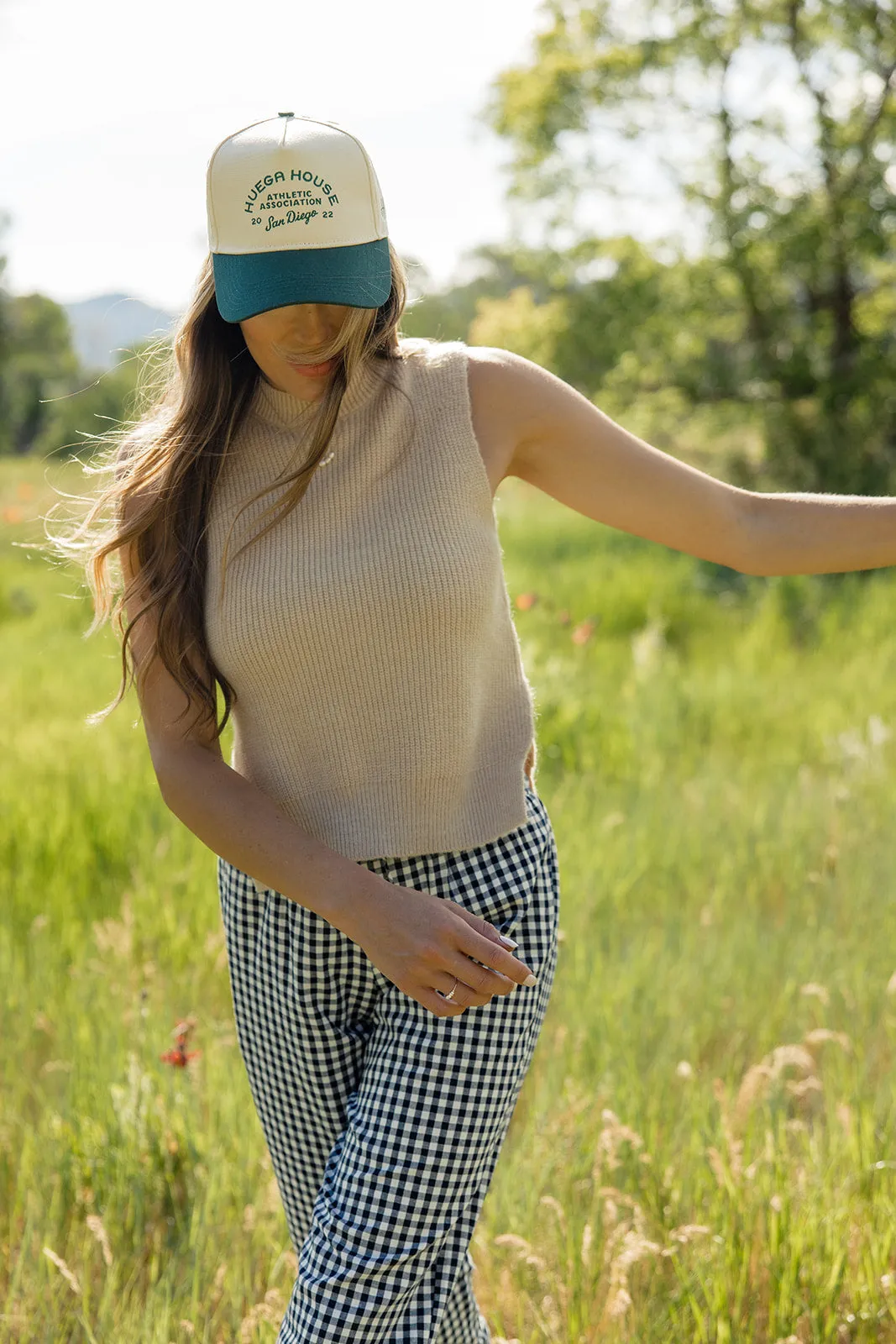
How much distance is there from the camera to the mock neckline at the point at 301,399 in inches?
65.6

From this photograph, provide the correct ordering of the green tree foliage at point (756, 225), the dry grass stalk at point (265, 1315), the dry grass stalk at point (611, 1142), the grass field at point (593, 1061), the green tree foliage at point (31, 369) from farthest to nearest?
the green tree foliage at point (31, 369)
the green tree foliage at point (756, 225)
the dry grass stalk at point (611, 1142)
the grass field at point (593, 1061)
the dry grass stalk at point (265, 1315)

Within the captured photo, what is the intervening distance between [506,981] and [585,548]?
9.91 meters

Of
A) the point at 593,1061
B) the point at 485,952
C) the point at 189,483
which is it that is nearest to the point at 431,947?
the point at 485,952

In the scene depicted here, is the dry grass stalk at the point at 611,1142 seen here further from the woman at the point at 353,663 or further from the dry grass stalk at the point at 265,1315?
the dry grass stalk at the point at 265,1315

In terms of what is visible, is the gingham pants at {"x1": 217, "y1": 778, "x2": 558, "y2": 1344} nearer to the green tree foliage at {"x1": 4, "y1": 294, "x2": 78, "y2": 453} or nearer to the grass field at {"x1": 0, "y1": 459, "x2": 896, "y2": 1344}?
the grass field at {"x1": 0, "y1": 459, "x2": 896, "y2": 1344}

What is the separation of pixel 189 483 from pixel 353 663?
1.08 feet

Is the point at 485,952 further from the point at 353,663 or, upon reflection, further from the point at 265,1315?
the point at 265,1315

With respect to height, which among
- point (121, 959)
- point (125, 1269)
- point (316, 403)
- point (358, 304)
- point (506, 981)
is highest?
point (358, 304)

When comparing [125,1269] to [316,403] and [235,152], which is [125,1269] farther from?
[235,152]

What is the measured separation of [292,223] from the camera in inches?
61.3

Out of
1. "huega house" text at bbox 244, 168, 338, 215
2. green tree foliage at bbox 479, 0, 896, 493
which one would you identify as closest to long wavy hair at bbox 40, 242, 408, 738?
"huega house" text at bbox 244, 168, 338, 215

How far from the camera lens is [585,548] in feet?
36.7

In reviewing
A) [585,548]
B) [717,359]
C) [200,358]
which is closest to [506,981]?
[200,358]

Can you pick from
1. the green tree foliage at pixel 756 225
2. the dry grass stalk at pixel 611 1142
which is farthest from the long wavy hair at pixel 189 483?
the green tree foliage at pixel 756 225
